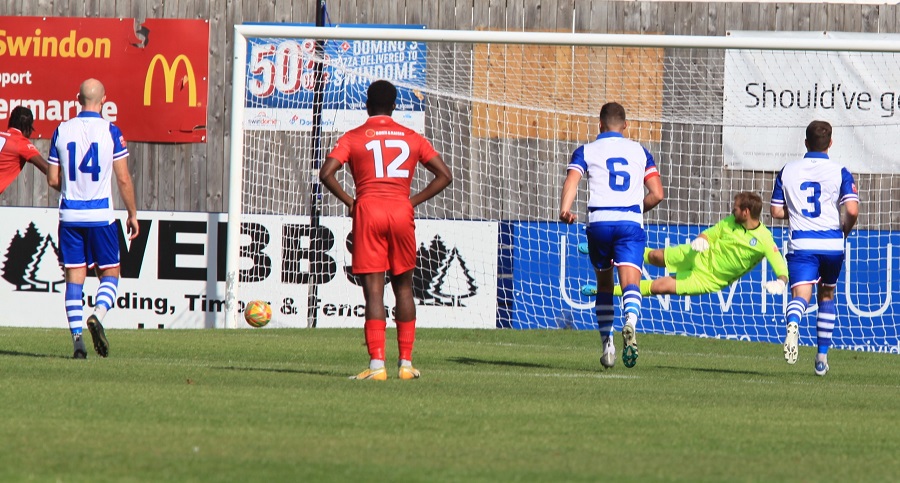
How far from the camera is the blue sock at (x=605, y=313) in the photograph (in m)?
9.63

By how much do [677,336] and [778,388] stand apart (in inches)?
254

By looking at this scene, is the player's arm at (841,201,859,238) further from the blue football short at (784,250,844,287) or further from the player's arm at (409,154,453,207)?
the player's arm at (409,154,453,207)

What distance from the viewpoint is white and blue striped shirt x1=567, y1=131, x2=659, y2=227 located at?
952cm

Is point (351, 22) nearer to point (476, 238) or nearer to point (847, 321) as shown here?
point (476, 238)

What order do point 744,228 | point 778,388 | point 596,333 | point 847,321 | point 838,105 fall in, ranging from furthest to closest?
point 838,105
point 847,321
point 596,333
point 744,228
point 778,388

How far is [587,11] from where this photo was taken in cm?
1730

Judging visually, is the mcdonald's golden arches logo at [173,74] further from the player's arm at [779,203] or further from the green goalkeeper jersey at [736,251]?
the player's arm at [779,203]

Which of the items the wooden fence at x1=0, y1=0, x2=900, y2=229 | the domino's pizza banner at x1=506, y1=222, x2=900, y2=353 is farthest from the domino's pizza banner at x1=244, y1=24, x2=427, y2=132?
the domino's pizza banner at x1=506, y1=222, x2=900, y2=353

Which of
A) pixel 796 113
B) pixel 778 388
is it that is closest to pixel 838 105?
pixel 796 113

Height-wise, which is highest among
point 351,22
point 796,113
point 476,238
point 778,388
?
point 351,22

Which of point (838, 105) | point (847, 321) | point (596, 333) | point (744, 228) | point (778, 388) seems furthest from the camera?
point (838, 105)

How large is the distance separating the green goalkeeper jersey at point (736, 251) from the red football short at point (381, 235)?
6471 mm

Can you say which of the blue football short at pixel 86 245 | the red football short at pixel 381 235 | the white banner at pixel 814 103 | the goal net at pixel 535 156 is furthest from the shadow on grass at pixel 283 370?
the white banner at pixel 814 103

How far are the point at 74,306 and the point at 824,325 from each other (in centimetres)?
538
